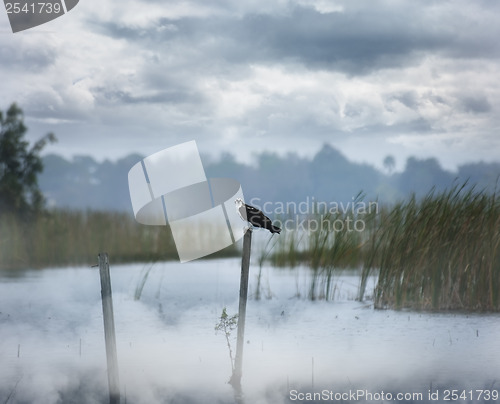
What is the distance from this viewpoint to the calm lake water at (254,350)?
6.26 meters

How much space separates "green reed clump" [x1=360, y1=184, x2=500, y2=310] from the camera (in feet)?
29.1

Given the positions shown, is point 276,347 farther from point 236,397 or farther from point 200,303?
point 200,303

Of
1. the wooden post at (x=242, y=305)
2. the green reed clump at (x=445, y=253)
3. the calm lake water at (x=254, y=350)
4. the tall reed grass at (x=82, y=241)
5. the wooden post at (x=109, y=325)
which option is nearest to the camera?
the wooden post at (x=109, y=325)

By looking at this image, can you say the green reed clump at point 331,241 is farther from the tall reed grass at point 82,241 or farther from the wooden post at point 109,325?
the tall reed grass at point 82,241

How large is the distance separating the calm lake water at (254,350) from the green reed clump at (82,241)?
371 cm

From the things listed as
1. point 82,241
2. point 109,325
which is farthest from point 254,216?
point 82,241

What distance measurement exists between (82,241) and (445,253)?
31.1ft

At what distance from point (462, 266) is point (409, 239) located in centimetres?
83

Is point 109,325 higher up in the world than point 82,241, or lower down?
higher up

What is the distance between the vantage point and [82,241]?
15.5 m

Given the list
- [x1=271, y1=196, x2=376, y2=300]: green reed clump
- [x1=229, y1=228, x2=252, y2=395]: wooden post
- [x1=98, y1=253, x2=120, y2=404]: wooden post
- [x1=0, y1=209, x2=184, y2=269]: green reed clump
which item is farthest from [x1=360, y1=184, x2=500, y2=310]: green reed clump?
[x1=0, y1=209, x2=184, y2=269]: green reed clump

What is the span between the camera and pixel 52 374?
677 centimetres

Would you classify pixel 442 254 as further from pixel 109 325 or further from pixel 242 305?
pixel 109 325

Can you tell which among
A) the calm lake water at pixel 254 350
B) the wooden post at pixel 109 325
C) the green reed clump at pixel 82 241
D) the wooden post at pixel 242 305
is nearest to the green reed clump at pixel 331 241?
the calm lake water at pixel 254 350
